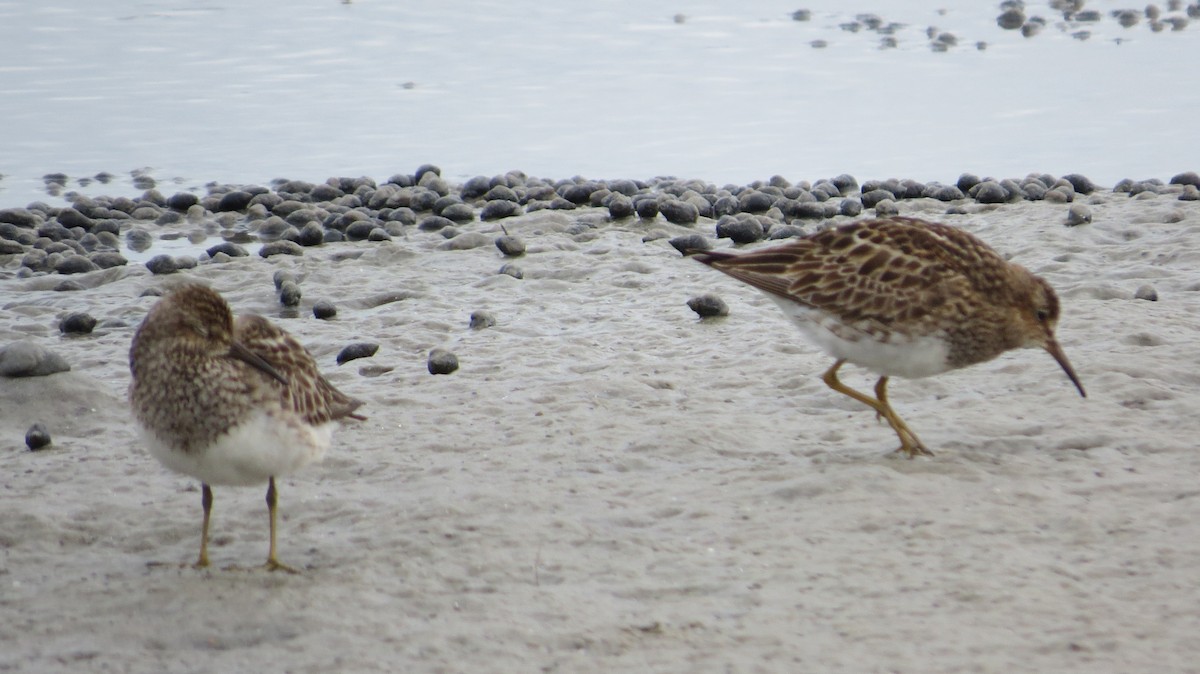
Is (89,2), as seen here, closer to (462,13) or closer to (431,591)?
(462,13)

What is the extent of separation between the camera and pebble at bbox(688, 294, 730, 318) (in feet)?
36.2

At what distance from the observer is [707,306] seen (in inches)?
435

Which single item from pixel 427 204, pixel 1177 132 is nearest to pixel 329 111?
pixel 427 204

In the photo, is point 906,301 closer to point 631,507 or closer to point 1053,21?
point 631,507

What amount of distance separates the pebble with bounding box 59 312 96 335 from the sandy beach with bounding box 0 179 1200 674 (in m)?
0.13

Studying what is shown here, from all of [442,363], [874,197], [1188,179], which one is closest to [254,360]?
[442,363]

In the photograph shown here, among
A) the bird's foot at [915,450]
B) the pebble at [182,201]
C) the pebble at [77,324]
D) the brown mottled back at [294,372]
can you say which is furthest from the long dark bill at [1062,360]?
the pebble at [182,201]

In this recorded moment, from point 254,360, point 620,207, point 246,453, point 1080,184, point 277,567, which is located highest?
point 1080,184

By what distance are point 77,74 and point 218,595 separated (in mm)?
17408

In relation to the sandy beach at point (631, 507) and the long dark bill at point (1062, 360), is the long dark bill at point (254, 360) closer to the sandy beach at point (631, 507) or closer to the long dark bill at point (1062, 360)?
the sandy beach at point (631, 507)

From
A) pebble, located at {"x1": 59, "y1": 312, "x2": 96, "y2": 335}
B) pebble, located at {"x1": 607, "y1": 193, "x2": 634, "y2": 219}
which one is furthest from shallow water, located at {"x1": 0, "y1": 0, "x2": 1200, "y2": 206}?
pebble, located at {"x1": 59, "y1": 312, "x2": 96, "y2": 335}

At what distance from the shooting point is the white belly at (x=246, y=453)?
6.52 meters

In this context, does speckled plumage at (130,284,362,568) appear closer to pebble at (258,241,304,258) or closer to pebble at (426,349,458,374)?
pebble at (426,349,458,374)

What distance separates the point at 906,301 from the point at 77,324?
6.37m
